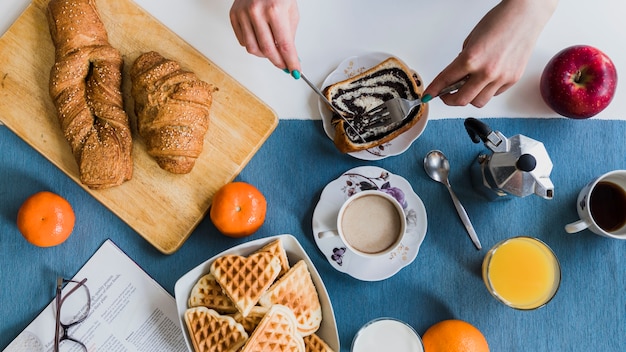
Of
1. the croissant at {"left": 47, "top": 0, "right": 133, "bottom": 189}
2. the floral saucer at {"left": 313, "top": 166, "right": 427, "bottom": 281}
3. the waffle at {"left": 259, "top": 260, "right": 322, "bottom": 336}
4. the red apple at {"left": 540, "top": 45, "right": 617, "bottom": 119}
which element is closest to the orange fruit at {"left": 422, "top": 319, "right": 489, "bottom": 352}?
the floral saucer at {"left": 313, "top": 166, "right": 427, "bottom": 281}

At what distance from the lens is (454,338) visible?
4.63 feet

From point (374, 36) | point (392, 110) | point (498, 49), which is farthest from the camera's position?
point (374, 36)

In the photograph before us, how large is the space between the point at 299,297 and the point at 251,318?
13cm

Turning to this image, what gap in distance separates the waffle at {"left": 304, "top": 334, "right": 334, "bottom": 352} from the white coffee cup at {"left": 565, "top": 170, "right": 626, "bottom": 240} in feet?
2.33

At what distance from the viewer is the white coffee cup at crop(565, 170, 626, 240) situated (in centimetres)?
145

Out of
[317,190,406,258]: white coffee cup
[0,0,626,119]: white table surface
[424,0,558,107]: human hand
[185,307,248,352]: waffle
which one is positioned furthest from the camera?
[0,0,626,119]: white table surface

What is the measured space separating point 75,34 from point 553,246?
1445 millimetres

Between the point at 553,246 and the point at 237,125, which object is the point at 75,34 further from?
the point at 553,246

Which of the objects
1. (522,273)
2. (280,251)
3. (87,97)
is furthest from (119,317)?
(522,273)

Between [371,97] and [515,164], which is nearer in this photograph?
[515,164]

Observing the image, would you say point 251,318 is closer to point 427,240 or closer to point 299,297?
point 299,297

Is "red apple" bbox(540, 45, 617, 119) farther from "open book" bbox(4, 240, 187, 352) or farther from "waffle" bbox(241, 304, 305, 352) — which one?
"open book" bbox(4, 240, 187, 352)

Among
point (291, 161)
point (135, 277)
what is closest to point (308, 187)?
point (291, 161)

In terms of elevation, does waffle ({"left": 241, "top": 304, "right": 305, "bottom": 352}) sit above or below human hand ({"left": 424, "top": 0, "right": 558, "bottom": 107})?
below
